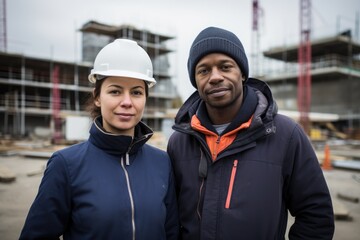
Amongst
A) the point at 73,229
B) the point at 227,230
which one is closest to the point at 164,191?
the point at 227,230

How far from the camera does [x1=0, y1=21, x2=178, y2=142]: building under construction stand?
3070 cm

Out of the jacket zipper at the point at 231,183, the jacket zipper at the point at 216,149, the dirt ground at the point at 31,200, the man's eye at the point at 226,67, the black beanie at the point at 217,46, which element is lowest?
the dirt ground at the point at 31,200

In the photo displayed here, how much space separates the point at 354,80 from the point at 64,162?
43014mm

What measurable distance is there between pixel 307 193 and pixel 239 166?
0.48m

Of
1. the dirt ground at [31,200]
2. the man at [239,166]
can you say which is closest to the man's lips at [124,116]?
the man at [239,166]

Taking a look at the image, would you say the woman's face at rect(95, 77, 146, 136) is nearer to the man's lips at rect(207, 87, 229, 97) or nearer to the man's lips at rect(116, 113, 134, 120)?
the man's lips at rect(116, 113, 134, 120)

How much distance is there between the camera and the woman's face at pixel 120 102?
1986 mm

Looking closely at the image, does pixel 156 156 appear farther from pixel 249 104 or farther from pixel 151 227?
pixel 249 104

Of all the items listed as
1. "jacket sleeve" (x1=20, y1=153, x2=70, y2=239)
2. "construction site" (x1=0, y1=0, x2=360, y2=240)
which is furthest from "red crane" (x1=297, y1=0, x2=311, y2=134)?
"jacket sleeve" (x1=20, y1=153, x2=70, y2=239)

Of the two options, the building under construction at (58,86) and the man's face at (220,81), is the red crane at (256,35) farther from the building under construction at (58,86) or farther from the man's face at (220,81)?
the man's face at (220,81)

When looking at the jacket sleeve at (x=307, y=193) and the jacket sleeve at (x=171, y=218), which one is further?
the jacket sleeve at (x=171, y=218)

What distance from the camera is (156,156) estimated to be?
7.23ft

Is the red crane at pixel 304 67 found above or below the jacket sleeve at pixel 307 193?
above

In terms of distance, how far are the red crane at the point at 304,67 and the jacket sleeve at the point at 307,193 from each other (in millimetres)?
25882
